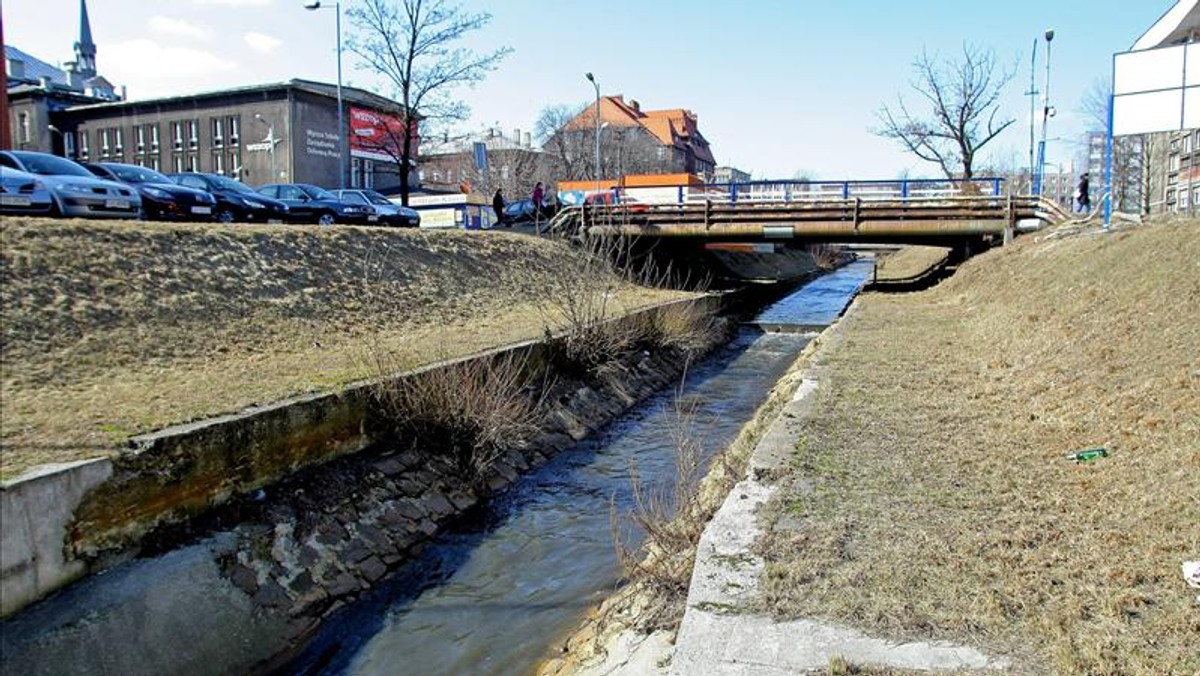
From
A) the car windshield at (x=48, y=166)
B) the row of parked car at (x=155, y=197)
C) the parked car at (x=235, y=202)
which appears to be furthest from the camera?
the parked car at (x=235, y=202)

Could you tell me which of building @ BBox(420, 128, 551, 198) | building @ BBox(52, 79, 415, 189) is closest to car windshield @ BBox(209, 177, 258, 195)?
building @ BBox(52, 79, 415, 189)

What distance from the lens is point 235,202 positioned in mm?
20016

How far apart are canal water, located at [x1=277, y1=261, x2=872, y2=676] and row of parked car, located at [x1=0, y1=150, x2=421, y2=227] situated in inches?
368

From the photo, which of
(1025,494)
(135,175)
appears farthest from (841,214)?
(1025,494)

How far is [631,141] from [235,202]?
74.3 metres

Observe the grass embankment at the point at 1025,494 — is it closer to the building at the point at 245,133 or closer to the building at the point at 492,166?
the building at the point at 245,133

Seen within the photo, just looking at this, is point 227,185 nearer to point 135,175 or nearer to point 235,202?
point 235,202

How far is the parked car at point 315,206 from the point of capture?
23812 millimetres

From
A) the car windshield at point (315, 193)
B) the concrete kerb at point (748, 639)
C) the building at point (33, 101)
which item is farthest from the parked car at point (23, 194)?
the building at point (33, 101)

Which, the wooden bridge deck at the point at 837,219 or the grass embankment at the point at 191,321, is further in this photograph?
the wooden bridge deck at the point at 837,219

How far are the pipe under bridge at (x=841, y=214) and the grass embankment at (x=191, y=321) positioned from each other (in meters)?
10.5

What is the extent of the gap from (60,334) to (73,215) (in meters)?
6.57

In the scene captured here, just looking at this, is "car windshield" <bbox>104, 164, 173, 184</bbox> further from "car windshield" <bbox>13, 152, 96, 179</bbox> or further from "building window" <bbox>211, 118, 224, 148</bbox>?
"building window" <bbox>211, 118, 224, 148</bbox>

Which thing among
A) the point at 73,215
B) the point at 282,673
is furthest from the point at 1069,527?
the point at 73,215
